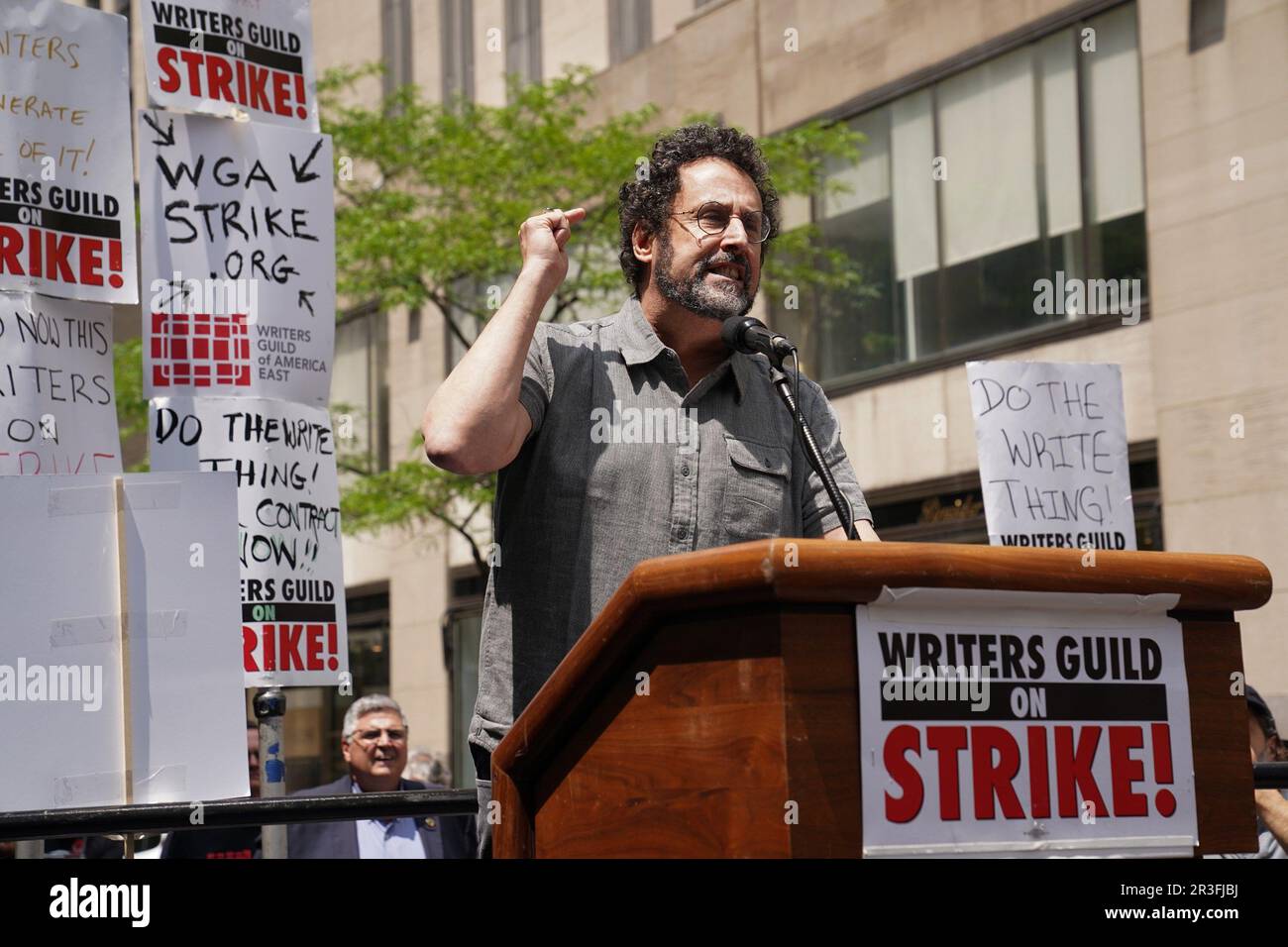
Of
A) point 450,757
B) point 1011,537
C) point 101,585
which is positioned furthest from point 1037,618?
point 450,757

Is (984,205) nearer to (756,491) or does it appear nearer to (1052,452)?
(1052,452)

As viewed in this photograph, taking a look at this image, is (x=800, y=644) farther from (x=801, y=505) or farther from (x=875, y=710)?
(x=801, y=505)

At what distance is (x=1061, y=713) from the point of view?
2.42 metres

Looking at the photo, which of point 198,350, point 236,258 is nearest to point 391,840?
point 198,350

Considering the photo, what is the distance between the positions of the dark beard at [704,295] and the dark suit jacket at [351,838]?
4202 mm

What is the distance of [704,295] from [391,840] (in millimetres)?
4832

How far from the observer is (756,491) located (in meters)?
3.39

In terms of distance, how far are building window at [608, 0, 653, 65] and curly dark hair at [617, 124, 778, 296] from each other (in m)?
16.0

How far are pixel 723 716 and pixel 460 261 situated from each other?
1401 cm

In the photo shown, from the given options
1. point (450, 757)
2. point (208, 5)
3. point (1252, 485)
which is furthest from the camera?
point (450, 757)

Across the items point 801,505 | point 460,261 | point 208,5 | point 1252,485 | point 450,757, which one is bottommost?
point 450,757

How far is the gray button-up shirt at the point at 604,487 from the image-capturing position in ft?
10.6

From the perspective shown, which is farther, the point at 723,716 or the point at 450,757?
the point at 450,757
